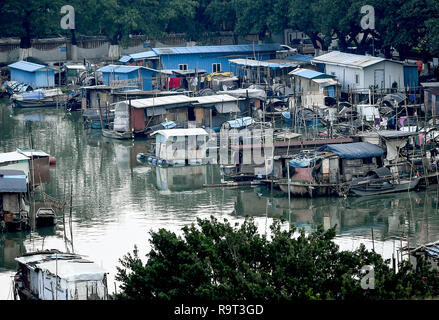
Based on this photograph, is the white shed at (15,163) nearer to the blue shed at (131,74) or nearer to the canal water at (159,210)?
the canal water at (159,210)

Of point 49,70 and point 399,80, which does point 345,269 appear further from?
point 49,70

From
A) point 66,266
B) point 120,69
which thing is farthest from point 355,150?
point 120,69

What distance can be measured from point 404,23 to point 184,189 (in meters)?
15.2

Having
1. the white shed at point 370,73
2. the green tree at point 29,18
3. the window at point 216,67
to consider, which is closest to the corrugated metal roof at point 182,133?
the white shed at point 370,73

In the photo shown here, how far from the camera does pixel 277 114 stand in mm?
33750

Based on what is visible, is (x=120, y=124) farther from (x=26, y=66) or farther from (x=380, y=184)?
(x=380, y=184)

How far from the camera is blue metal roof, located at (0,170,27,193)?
69.0 ft

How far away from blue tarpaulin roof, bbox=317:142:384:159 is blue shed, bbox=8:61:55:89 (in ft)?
63.5

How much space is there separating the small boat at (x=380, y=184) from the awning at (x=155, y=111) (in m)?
10.3

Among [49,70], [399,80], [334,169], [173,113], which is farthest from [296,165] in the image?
[49,70]

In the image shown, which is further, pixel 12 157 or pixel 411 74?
pixel 411 74

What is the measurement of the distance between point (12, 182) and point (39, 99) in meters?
17.5

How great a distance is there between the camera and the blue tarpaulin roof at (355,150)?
23.6 meters

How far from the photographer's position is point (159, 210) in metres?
22.8
